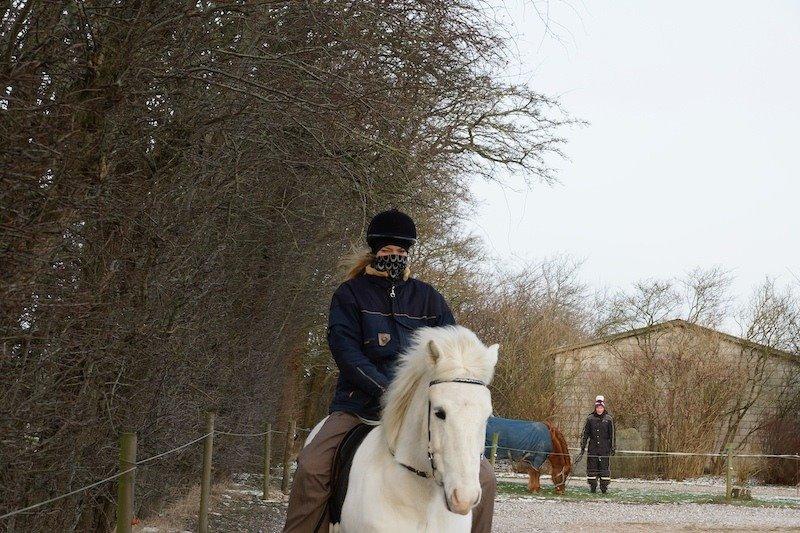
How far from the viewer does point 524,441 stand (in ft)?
91.1

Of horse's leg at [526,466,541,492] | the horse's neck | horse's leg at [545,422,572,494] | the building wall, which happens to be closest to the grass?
horse's leg at [526,466,541,492]

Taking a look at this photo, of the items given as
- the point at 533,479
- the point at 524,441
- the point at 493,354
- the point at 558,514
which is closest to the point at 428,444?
the point at 493,354

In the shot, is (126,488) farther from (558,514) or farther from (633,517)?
(633,517)

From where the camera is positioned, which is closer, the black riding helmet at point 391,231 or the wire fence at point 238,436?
the wire fence at point 238,436

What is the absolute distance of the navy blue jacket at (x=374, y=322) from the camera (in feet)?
21.2

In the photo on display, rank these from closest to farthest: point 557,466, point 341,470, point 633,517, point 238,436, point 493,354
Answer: point 493,354 → point 341,470 → point 238,436 → point 633,517 → point 557,466

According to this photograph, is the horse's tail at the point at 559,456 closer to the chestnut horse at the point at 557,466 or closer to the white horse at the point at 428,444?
the chestnut horse at the point at 557,466

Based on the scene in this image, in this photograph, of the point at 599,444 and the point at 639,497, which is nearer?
the point at 639,497

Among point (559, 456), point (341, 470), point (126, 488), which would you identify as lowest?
point (126, 488)

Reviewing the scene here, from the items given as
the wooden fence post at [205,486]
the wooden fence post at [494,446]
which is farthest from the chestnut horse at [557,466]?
the wooden fence post at [205,486]

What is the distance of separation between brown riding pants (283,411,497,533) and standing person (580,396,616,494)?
2220 centimetres

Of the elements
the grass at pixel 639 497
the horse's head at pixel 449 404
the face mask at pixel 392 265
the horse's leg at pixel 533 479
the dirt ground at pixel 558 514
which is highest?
the face mask at pixel 392 265

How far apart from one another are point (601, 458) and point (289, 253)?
42.9ft

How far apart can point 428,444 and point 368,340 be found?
1.28m
